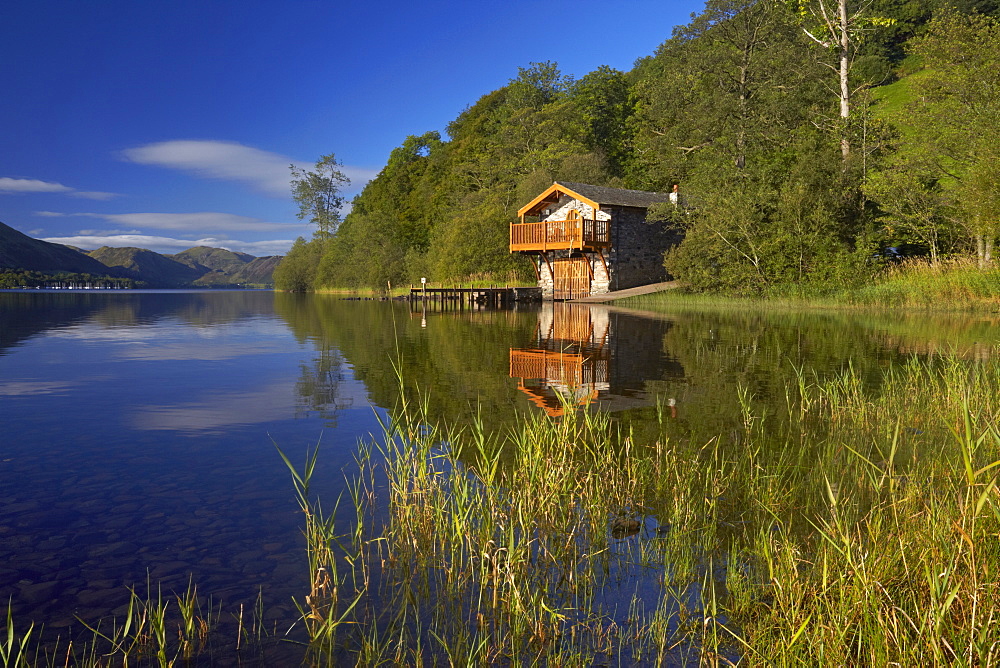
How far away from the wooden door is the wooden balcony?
2.60 meters

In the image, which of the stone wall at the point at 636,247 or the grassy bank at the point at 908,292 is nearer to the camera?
the grassy bank at the point at 908,292

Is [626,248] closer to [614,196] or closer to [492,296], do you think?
[614,196]

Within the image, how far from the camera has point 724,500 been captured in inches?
202

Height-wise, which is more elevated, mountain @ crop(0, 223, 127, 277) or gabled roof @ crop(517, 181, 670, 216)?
mountain @ crop(0, 223, 127, 277)

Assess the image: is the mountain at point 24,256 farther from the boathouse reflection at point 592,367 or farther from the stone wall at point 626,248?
the boathouse reflection at point 592,367

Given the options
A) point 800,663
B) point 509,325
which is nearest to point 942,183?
point 509,325

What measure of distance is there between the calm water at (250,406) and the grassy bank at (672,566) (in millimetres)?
694

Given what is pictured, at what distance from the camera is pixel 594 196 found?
36.8 metres

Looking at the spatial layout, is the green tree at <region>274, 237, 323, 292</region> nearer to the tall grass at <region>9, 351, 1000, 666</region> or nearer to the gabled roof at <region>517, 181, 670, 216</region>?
the gabled roof at <region>517, 181, 670, 216</region>

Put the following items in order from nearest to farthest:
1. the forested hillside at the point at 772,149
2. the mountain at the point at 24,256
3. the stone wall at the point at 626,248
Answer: the forested hillside at the point at 772,149, the stone wall at the point at 626,248, the mountain at the point at 24,256

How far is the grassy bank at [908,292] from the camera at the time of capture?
22.5 m

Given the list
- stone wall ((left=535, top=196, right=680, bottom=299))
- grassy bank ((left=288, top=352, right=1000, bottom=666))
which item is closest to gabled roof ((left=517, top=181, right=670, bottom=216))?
stone wall ((left=535, top=196, right=680, bottom=299))

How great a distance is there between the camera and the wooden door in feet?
130

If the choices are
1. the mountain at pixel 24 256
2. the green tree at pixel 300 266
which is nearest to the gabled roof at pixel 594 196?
the green tree at pixel 300 266
